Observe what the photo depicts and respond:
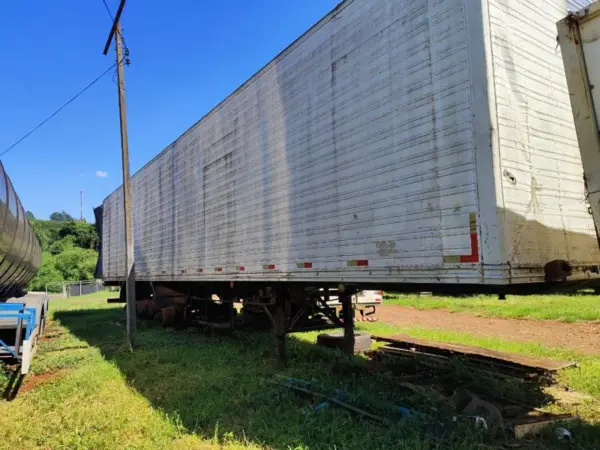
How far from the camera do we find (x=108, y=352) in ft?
32.1

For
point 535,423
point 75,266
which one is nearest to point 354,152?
point 535,423

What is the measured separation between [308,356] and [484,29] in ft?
20.6

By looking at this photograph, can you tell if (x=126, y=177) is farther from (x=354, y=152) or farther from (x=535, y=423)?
(x=535, y=423)

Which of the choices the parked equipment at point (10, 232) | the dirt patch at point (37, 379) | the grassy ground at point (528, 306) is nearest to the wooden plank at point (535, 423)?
the dirt patch at point (37, 379)

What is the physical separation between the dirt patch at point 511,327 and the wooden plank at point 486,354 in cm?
233

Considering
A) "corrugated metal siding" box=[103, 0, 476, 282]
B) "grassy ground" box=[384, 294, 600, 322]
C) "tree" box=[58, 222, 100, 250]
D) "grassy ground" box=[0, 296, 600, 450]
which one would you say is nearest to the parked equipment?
"grassy ground" box=[0, 296, 600, 450]

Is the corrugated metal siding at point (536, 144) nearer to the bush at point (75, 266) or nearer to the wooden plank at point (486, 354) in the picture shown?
the wooden plank at point (486, 354)

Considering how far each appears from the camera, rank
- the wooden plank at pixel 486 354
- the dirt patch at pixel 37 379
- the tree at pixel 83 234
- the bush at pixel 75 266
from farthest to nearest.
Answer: the tree at pixel 83 234 < the bush at pixel 75 266 < the dirt patch at pixel 37 379 < the wooden plank at pixel 486 354

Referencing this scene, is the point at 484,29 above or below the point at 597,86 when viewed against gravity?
→ above

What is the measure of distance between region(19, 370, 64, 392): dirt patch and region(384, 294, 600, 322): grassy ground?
12.9m

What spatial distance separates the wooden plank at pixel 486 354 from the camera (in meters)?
6.52

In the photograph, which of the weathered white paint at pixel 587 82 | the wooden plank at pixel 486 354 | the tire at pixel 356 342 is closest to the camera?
the weathered white paint at pixel 587 82

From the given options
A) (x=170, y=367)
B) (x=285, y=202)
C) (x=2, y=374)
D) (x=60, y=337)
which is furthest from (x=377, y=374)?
(x=60, y=337)

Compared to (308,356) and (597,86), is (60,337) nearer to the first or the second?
(308,356)
